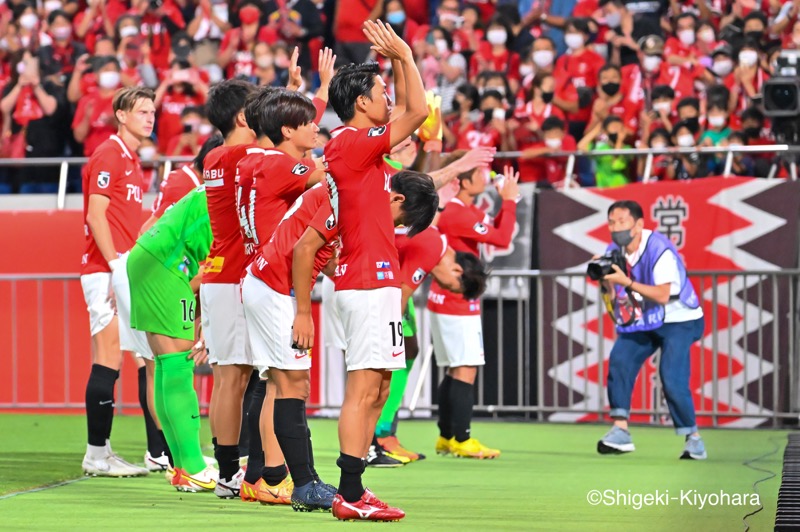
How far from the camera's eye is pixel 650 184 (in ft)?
43.2

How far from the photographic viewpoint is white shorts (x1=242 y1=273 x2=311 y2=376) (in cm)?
671

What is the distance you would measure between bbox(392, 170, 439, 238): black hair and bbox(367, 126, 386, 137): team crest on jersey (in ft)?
1.94

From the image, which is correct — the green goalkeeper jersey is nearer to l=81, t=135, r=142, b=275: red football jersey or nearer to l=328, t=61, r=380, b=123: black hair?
l=81, t=135, r=142, b=275: red football jersey

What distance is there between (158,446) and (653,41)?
334 inches

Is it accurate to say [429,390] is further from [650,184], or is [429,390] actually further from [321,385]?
[650,184]

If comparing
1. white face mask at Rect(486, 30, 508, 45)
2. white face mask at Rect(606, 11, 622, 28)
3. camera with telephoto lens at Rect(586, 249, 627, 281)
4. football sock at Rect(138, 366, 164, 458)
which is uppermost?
white face mask at Rect(606, 11, 622, 28)

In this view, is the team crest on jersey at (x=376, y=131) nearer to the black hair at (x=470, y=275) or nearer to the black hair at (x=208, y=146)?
the black hair at (x=208, y=146)

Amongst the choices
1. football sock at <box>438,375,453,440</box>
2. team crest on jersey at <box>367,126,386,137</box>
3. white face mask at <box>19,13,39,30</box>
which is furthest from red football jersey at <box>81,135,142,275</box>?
white face mask at <box>19,13,39,30</box>

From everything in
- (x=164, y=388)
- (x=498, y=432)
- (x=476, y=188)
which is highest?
(x=476, y=188)

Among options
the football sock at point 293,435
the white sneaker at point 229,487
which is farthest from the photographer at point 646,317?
the football sock at point 293,435

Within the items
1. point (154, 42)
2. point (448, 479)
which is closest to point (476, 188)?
point (448, 479)

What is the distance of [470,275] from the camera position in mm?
9938

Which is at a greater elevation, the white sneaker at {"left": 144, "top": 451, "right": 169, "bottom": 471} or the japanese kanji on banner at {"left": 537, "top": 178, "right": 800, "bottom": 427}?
the japanese kanji on banner at {"left": 537, "top": 178, "right": 800, "bottom": 427}

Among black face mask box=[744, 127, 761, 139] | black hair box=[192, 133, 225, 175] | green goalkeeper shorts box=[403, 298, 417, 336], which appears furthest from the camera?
black face mask box=[744, 127, 761, 139]
